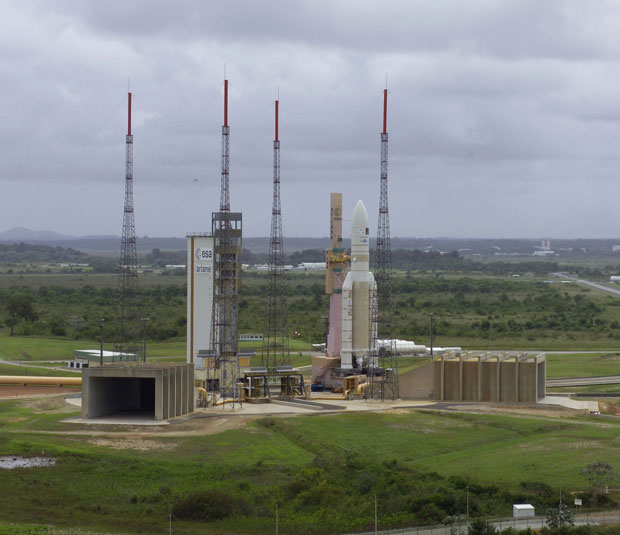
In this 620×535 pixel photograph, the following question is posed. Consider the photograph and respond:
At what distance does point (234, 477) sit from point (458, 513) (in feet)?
46.7

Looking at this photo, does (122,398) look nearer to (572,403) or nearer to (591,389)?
(572,403)

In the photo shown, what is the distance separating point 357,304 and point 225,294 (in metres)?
12.4

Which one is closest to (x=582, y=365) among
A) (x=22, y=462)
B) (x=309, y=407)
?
(x=309, y=407)

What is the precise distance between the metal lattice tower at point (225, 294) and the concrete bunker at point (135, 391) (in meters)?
6.98

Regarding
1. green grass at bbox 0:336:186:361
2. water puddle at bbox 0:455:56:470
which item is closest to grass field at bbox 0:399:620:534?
water puddle at bbox 0:455:56:470

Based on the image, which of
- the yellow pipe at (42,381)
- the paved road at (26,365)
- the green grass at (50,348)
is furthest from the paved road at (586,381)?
the paved road at (26,365)

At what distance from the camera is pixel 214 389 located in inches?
3501

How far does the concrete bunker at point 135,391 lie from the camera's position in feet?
246

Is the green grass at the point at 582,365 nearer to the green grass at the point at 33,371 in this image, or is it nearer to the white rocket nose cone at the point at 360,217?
the white rocket nose cone at the point at 360,217

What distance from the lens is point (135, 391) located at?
273ft

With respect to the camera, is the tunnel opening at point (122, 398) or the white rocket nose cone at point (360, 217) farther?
the white rocket nose cone at point (360, 217)

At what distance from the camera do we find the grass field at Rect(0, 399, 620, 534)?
4925 centimetres

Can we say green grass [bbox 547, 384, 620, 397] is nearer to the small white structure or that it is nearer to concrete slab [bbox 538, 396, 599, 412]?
concrete slab [bbox 538, 396, 599, 412]

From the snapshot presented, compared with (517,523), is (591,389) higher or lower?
lower
